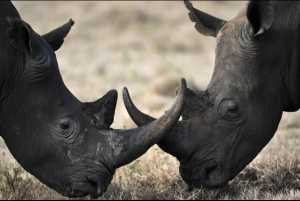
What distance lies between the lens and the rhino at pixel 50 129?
7.32m

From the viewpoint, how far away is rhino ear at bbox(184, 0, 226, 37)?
840cm

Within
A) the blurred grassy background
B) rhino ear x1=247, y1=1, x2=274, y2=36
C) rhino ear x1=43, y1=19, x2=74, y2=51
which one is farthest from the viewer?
the blurred grassy background

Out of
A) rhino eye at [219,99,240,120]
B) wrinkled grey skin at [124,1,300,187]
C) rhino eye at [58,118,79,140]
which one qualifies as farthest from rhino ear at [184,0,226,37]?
rhino eye at [58,118,79,140]

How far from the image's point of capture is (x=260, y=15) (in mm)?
7484

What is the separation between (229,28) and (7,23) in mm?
1941

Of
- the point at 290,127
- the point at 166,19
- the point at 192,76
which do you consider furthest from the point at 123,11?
the point at 290,127

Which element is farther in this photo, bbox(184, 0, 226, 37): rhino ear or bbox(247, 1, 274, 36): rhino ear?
bbox(184, 0, 226, 37): rhino ear

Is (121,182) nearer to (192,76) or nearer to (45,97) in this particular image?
(45,97)

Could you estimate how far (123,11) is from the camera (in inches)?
1057

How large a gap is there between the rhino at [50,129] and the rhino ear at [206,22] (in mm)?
1224

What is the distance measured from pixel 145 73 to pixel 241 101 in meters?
11.6

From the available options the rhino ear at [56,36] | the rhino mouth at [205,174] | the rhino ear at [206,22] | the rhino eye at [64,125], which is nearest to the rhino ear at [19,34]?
the rhino eye at [64,125]

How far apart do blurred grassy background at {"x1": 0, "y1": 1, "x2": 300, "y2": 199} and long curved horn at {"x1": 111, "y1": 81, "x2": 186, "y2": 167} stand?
1263 millimetres

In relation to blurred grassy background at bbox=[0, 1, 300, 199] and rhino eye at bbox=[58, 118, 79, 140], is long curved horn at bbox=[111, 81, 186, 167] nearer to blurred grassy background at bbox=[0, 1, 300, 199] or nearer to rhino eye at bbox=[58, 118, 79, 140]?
rhino eye at bbox=[58, 118, 79, 140]
